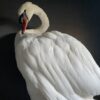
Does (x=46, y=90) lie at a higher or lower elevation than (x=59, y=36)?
lower

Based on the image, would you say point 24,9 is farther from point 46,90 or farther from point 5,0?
point 46,90

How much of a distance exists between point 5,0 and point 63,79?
412 millimetres

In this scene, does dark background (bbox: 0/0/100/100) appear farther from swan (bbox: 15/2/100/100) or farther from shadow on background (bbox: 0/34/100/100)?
swan (bbox: 15/2/100/100)

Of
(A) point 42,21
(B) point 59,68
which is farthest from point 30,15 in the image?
(B) point 59,68

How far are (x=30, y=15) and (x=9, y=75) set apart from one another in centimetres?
28

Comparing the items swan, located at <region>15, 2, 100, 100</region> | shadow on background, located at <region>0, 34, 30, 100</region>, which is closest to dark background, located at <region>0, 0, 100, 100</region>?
shadow on background, located at <region>0, 34, 30, 100</region>

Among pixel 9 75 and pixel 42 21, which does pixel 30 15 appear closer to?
pixel 42 21

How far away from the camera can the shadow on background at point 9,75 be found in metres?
1.39

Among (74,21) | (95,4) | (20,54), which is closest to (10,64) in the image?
(20,54)

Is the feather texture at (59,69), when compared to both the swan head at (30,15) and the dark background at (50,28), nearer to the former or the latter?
the swan head at (30,15)

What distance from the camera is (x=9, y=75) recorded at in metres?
1.40

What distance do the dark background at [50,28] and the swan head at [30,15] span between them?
0.07m

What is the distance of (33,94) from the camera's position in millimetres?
1232

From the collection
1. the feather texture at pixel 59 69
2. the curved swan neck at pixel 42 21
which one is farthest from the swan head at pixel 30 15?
the feather texture at pixel 59 69
